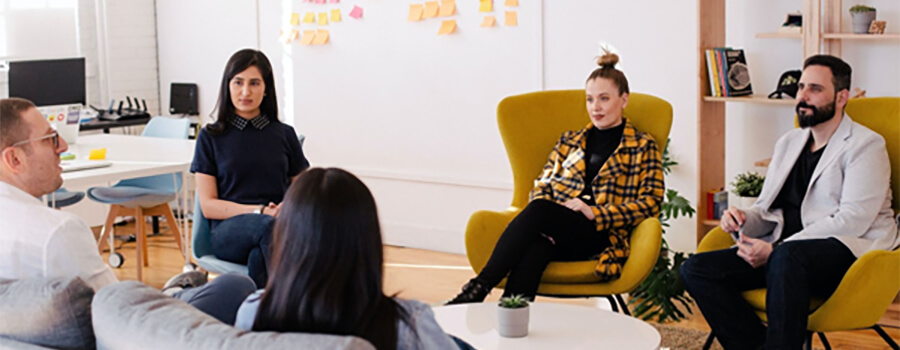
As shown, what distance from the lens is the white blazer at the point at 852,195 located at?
3350 millimetres

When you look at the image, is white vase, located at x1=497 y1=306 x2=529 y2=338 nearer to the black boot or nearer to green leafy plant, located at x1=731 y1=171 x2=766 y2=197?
the black boot

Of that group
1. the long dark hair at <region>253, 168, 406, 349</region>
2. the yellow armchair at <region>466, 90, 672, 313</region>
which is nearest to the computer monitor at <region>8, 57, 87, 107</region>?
the yellow armchair at <region>466, 90, 672, 313</region>

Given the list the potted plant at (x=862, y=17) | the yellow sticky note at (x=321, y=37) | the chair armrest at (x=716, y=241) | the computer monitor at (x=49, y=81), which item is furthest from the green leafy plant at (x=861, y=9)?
the computer monitor at (x=49, y=81)

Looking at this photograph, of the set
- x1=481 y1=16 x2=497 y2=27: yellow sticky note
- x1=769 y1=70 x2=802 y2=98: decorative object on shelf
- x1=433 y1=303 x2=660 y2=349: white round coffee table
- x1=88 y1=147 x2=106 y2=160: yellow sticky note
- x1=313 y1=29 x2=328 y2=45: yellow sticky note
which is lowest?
x1=433 y1=303 x2=660 y2=349: white round coffee table

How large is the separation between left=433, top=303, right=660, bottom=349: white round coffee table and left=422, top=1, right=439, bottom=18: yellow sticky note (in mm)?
2707

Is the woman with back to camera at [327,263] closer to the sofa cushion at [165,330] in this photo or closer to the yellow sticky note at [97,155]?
the sofa cushion at [165,330]

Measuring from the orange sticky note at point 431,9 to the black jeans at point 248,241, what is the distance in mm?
2194

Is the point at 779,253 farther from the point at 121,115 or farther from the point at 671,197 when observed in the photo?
the point at 121,115

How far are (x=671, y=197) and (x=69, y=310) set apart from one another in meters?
3.19

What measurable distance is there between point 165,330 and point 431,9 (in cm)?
408

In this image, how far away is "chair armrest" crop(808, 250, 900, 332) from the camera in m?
3.16

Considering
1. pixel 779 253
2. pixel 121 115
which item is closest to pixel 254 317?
pixel 779 253

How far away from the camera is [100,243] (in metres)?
5.38

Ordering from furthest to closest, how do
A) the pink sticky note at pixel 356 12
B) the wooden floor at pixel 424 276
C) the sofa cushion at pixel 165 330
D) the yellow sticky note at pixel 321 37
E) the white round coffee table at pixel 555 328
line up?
the yellow sticky note at pixel 321 37 → the pink sticky note at pixel 356 12 → the wooden floor at pixel 424 276 → the white round coffee table at pixel 555 328 → the sofa cushion at pixel 165 330
